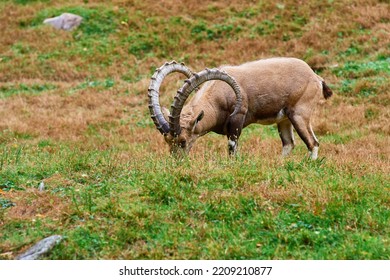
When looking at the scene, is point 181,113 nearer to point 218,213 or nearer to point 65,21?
point 218,213

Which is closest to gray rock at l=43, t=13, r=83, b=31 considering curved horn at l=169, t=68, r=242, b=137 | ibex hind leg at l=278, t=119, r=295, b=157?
ibex hind leg at l=278, t=119, r=295, b=157

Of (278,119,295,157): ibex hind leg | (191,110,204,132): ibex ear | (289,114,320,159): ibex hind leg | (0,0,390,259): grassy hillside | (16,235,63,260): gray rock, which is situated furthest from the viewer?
(278,119,295,157): ibex hind leg

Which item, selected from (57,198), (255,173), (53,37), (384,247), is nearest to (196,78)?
(255,173)

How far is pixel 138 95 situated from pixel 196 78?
A: 10.2 meters

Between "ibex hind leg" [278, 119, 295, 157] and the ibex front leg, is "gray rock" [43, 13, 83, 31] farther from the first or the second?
the ibex front leg

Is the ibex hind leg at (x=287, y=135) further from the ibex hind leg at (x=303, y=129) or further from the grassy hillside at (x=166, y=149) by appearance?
the ibex hind leg at (x=303, y=129)

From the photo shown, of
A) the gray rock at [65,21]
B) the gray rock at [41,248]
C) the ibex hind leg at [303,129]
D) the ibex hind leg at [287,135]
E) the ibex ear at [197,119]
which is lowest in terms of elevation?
the gray rock at [65,21]

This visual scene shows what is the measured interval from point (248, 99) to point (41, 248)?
22.3 feet

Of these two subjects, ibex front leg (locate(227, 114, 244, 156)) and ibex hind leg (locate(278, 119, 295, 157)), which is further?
ibex hind leg (locate(278, 119, 295, 157))

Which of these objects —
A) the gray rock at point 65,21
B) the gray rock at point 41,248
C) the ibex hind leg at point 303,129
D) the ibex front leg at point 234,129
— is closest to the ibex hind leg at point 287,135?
the ibex hind leg at point 303,129

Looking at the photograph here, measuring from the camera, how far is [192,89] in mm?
12211

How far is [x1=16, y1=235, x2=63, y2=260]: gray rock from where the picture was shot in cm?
771

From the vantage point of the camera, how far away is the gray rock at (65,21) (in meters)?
28.7

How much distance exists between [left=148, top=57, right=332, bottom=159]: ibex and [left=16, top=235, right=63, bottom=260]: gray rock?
495 centimetres
